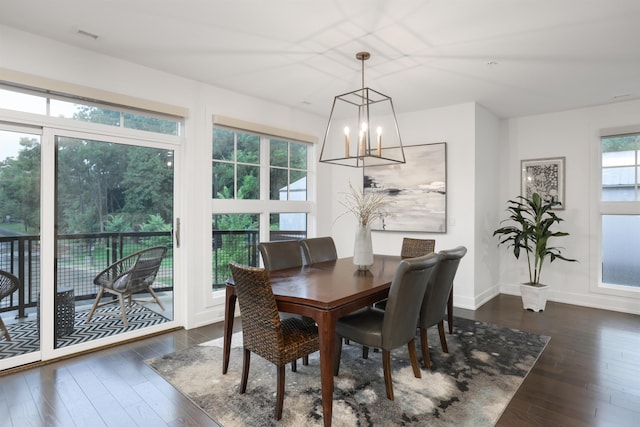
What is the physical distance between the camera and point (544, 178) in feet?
16.5

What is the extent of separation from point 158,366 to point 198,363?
12.0 inches

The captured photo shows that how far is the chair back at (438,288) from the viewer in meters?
2.75

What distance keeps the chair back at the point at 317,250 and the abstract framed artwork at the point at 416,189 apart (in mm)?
1640

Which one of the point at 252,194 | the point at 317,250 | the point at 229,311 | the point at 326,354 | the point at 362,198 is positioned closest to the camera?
the point at 326,354

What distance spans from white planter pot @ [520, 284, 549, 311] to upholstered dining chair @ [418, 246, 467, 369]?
7.15 ft

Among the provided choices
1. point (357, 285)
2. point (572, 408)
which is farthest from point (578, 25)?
point (572, 408)

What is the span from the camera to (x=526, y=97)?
4336 mm

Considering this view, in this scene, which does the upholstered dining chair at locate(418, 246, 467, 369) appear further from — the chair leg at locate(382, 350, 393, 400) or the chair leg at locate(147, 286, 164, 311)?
the chair leg at locate(147, 286, 164, 311)

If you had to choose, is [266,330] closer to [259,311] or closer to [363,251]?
[259,311]

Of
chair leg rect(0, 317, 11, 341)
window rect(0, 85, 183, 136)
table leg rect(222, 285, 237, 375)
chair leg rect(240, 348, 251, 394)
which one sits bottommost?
chair leg rect(240, 348, 251, 394)

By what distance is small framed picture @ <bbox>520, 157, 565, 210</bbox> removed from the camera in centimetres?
493

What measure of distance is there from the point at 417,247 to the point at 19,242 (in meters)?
3.66

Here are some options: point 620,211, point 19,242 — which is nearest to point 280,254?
point 19,242

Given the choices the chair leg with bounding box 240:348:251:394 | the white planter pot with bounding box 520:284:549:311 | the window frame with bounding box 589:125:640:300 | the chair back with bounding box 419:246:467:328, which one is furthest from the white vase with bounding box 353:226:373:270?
the window frame with bounding box 589:125:640:300
